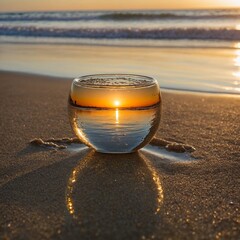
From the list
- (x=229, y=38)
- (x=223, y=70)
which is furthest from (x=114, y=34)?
(x=223, y=70)

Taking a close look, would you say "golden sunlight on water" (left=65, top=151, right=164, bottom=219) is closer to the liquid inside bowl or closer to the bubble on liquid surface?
the liquid inside bowl

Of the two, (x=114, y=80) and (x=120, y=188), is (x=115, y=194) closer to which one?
(x=120, y=188)

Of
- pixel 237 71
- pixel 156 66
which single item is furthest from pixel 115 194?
pixel 156 66

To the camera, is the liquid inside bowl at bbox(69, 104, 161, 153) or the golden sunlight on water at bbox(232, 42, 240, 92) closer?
the liquid inside bowl at bbox(69, 104, 161, 153)

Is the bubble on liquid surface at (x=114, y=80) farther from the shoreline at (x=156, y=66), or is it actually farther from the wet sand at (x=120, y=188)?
the shoreline at (x=156, y=66)

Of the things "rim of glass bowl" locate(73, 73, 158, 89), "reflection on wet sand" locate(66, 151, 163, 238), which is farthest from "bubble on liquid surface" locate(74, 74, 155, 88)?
"reflection on wet sand" locate(66, 151, 163, 238)

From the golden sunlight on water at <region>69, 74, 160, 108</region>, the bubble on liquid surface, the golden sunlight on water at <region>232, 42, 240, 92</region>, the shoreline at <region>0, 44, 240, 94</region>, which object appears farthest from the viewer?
the shoreline at <region>0, 44, 240, 94</region>

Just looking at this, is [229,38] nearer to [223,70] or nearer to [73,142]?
[223,70]
